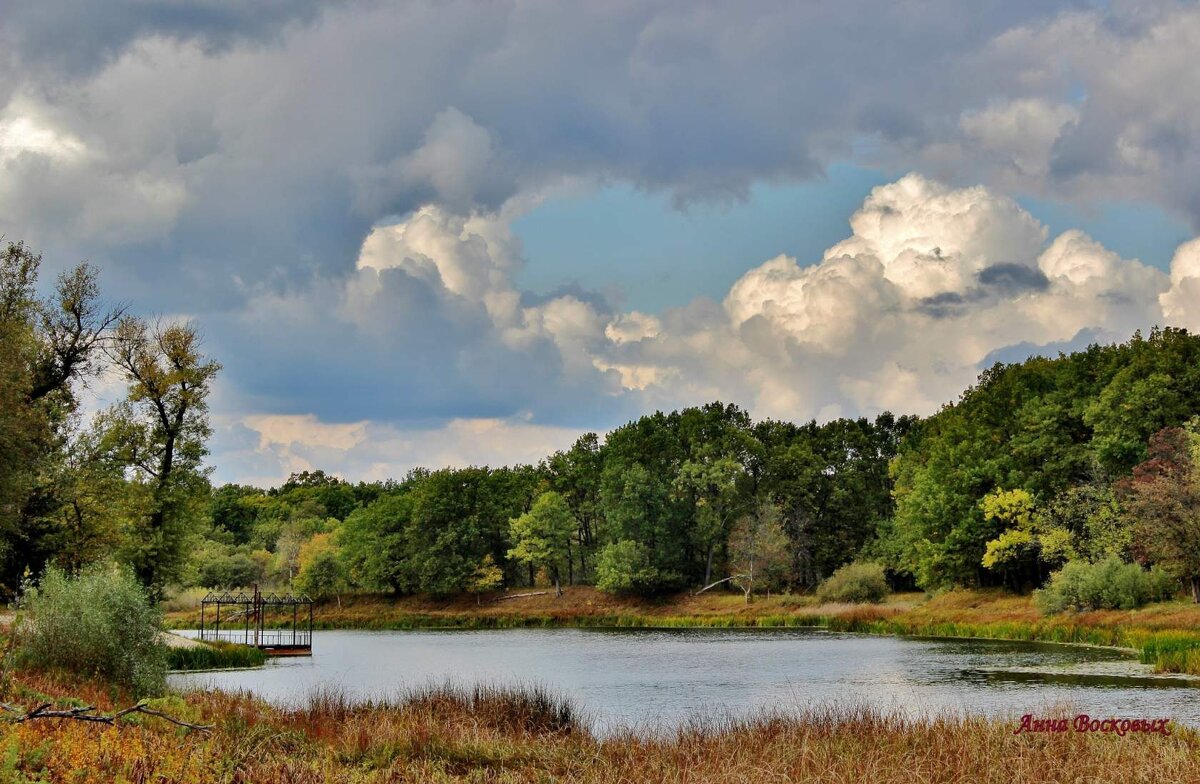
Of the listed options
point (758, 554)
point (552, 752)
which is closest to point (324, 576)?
point (758, 554)

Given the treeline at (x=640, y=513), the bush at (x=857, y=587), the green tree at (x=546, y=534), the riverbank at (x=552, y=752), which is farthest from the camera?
the green tree at (x=546, y=534)

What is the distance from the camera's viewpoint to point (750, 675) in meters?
37.9

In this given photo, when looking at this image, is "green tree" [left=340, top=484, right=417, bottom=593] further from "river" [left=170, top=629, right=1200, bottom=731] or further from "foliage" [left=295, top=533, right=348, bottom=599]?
"river" [left=170, top=629, right=1200, bottom=731]

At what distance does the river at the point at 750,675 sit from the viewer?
26.8 meters

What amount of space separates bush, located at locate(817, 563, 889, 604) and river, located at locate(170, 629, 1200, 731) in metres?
11.6

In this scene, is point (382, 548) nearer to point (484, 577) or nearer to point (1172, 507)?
point (484, 577)

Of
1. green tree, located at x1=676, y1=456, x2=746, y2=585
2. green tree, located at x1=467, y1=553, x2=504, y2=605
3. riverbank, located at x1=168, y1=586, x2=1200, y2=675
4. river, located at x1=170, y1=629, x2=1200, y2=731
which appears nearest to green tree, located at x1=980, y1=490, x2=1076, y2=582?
riverbank, located at x1=168, y1=586, x2=1200, y2=675

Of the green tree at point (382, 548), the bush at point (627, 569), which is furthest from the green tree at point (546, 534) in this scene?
the bush at point (627, 569)

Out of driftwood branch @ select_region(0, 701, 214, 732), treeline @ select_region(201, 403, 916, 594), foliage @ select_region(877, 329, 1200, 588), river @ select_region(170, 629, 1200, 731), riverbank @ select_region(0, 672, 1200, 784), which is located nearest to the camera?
driftwood branch @ select_region(0, 701, 214, 732)

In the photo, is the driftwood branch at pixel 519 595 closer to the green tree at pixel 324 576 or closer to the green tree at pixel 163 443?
the green tree at pixel 324 576

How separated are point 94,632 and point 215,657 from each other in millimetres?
19264

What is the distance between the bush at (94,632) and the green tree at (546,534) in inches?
2814

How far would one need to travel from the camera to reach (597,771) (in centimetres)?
1399

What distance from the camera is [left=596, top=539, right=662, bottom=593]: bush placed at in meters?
88.3
